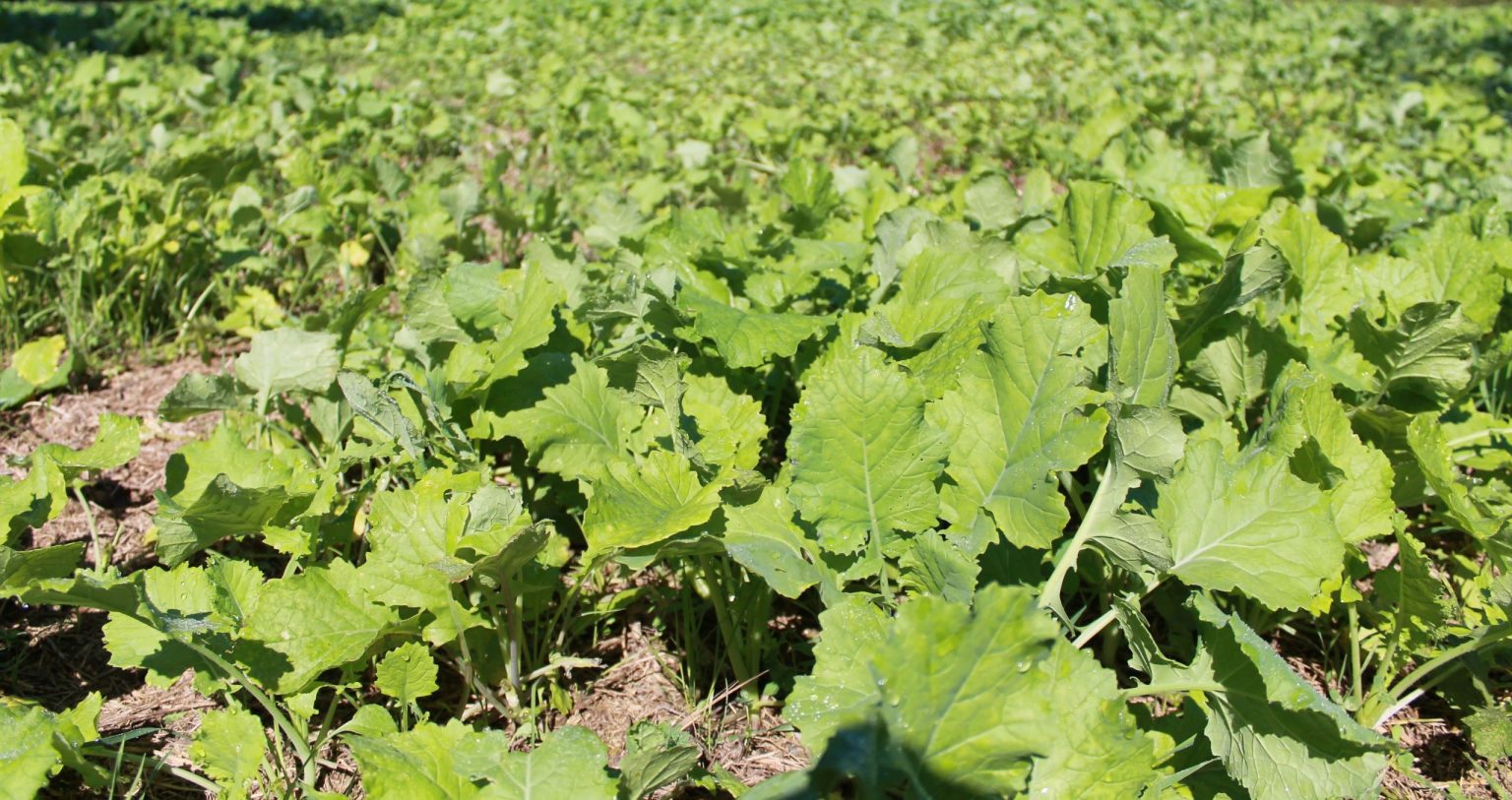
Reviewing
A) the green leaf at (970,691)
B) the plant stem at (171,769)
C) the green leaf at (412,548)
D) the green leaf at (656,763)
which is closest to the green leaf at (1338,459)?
the green leaf at (970,691)

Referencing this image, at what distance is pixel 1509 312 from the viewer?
261 cm

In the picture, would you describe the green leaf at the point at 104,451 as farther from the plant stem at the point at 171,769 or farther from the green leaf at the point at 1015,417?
the green leaf at the point at 1015,417

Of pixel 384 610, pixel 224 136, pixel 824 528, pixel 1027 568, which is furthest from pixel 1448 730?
pixel 224 136

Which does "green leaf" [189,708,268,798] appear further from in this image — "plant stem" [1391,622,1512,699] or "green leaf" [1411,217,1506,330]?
"green leaf" [1411,217,1506,330]

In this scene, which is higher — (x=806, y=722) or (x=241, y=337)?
(x=806, y=722)

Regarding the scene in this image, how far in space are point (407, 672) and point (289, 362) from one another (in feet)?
3.07

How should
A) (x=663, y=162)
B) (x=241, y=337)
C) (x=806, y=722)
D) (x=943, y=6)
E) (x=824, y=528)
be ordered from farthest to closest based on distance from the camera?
(x=943, y=6), (x=663, y=162), (x=241, y=337), (x=824, y=528), (x=806, y=722)

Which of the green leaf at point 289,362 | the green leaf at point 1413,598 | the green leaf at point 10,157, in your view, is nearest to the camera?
the green leaf at point 1413,598

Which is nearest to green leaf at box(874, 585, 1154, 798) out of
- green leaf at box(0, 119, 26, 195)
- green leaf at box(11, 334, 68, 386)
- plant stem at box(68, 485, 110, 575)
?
plant stem at box(68, 485, 110, 575)

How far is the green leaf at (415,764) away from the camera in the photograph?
4.49ft

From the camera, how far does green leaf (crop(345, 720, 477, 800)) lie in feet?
4.49

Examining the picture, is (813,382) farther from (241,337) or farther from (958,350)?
(241,337)

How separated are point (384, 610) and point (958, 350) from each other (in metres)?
1.05

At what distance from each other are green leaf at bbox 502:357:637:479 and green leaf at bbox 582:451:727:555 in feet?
0.67
